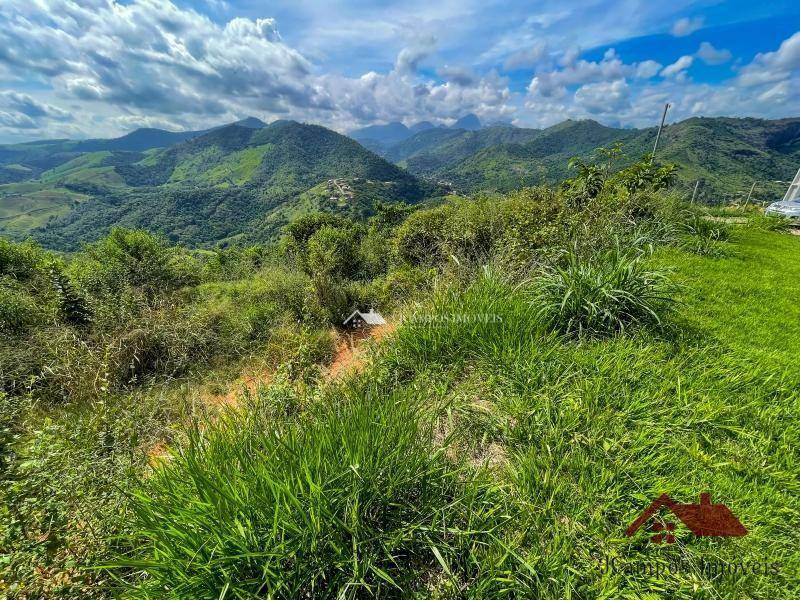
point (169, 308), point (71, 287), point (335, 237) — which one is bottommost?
point (335, 237)

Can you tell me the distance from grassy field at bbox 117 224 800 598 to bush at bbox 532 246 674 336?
38 cm

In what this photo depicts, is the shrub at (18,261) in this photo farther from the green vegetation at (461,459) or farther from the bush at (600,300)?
the bush at (600,300)

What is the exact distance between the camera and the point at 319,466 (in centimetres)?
185

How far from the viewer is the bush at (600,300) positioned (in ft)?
12.3

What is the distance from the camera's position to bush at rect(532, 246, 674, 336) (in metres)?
3.75

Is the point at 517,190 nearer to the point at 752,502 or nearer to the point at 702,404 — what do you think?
the point at 702,404

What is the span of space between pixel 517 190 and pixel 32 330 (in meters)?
11.3

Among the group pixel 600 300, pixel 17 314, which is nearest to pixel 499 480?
pixel 600 300

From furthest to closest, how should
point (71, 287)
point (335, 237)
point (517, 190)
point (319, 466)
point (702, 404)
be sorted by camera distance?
point (335, 237) < point (517, 190) < point (71, 287) < point (702, 404) < point (319, 466)

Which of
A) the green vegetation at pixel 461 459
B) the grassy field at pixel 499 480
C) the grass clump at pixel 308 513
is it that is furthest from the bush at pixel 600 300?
the grass clump at pixel 308 513

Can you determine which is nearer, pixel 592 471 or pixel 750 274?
pixel 592 471

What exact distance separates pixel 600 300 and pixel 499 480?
2588 mm

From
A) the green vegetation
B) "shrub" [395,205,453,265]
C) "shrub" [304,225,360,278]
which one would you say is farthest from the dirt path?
"shrub" [395,205,453,265]

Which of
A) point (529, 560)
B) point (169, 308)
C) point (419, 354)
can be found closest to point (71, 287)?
point (169, 308)
